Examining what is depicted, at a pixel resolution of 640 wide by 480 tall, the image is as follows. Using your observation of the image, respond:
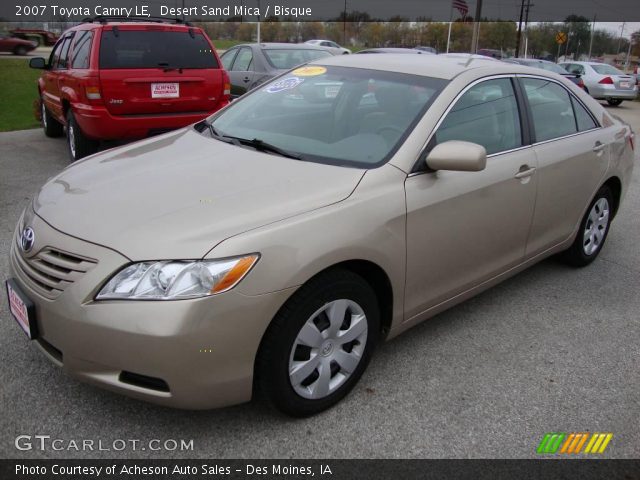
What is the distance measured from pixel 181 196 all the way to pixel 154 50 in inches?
198

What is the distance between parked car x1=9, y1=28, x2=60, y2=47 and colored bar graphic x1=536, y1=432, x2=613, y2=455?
3863 cm

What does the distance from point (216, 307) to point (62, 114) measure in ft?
21.6

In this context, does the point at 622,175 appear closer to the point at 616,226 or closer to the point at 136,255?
the point at 616,226

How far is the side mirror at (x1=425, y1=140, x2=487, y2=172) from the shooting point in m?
2.79

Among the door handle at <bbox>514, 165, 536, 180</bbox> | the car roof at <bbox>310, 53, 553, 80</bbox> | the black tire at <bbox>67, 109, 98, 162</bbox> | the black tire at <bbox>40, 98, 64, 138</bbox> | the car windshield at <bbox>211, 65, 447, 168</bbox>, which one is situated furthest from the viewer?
the black tire at <bbox>40, 98, 64, 138</bbox>

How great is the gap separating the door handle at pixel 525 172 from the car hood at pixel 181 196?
1.22 m

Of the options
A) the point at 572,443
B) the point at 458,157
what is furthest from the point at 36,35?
the point at 572,443

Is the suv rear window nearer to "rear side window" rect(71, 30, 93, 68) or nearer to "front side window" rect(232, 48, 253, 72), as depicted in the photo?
"rear side window" rect(71, 30, 93, 68)

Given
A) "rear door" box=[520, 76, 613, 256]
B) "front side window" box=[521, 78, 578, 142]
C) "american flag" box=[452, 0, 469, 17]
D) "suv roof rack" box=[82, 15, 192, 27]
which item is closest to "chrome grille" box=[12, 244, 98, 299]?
"rear door" box=[520, 76, 613, 256]

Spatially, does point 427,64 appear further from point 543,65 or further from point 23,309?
point 543,65

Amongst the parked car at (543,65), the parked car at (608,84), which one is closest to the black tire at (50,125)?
the parked car at (543,65)

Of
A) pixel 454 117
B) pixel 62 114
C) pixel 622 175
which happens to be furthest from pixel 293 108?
pixel 62 114

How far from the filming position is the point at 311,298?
2.43 m

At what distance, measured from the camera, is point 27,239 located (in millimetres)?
2617
